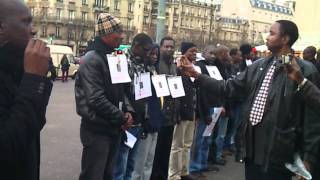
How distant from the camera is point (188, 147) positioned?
22.2 ft

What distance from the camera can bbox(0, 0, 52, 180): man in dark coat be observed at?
76.5 inches

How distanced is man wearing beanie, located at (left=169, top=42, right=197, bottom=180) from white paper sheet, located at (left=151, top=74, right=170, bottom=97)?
23.8 inches

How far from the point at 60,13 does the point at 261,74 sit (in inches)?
3414

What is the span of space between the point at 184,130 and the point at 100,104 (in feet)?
8.56

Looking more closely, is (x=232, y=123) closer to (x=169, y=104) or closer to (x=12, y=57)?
(x=169, y=104)

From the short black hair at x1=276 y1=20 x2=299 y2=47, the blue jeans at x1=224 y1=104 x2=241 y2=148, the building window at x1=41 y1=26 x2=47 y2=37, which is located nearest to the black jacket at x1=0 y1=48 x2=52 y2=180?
the short black hair at x1=276 y1=20 x2=299 y2=47

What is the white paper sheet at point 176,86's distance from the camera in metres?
5.96

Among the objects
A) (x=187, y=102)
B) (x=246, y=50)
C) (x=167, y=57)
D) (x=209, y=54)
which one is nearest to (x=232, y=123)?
(x=246, y=50)

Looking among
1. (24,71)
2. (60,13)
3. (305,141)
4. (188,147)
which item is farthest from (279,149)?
(60,13)

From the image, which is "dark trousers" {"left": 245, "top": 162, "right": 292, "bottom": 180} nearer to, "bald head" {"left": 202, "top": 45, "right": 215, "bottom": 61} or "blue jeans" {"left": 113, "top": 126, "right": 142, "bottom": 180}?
"blue jeans" {"left": 113, "top": 126, "right": 142, "bottom": 180}

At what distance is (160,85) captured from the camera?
5.75 metres

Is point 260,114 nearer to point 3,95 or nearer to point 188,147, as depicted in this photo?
point 3,95

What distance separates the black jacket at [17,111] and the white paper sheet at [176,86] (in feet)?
12.7

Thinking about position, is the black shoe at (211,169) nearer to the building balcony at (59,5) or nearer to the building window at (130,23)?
the building balcony at (59,5)
